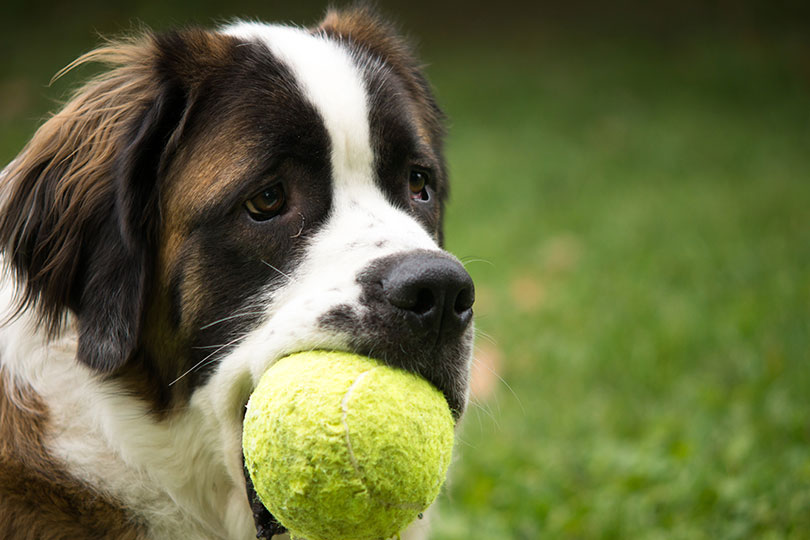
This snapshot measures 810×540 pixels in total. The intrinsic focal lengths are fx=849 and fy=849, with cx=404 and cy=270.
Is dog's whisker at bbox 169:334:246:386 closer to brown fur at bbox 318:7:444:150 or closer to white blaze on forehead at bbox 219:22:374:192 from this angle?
white blaze on forehead at bbox 219:22:374:192

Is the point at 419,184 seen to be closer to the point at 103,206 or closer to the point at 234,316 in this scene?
the point at 234,316

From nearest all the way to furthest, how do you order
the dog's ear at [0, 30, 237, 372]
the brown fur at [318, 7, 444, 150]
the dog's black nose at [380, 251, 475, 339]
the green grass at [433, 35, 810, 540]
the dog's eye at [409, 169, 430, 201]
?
the dog's black nose at [380, 251, 475, 339] < the dog's ear at [0, 30, 237, 372] < the dog's eye at [409, 169, 430, 201] < the brown fur at [318, 7, 444, 150] < the green grass at [433, 35, 810, 540]

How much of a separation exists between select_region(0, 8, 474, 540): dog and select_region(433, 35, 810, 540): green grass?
0.85 m

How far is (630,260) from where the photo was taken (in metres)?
7.19

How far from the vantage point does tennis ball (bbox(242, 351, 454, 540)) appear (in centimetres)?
208

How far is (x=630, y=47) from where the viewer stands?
15305 millimetres

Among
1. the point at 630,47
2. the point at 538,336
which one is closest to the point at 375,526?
the point at 538,336

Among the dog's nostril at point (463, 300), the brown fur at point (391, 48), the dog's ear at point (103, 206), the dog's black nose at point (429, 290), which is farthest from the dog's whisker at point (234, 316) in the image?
the brown fur at point (391, 48)

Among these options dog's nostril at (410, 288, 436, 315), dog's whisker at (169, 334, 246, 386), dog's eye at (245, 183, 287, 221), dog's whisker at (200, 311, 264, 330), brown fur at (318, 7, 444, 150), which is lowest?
dog's whisker at (169, 334, 246, 386)

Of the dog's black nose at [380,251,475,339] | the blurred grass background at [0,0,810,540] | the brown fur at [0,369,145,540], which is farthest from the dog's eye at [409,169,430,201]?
the brown fur at [0,369,145,540]

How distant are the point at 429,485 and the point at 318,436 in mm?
327

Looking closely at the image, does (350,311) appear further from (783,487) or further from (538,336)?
(538,336)

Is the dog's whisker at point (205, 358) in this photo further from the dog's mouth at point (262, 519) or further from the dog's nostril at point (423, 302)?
the dog's nostril at point (423, 302)

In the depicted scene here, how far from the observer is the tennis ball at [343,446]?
208 cm
